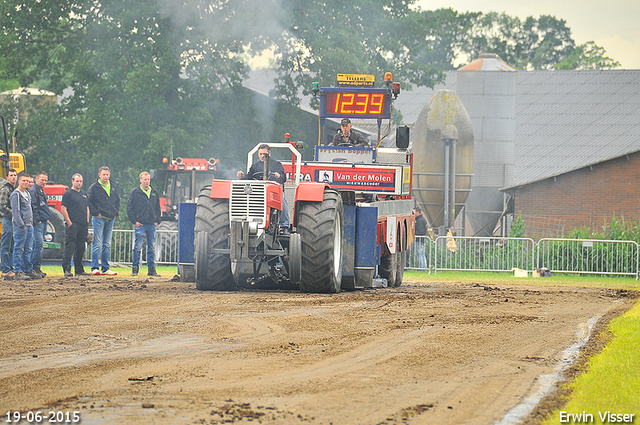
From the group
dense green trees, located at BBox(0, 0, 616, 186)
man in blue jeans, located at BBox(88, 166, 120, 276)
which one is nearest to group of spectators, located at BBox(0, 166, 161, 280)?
man in blue jeans, located at BBox(88, 166, 120, 276)

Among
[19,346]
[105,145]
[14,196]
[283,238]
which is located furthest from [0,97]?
[19,346]

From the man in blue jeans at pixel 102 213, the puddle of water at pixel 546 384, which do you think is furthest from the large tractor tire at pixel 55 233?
the puddle of water at pixel 546 384

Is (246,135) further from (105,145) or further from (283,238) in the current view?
(283,238)

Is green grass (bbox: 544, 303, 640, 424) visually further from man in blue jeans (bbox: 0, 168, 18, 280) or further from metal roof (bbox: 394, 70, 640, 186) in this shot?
metal roof (bbox: 394, 70, 640, 186)

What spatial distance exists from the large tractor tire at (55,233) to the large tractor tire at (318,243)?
32.6 ft

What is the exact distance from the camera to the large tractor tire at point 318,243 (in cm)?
1206

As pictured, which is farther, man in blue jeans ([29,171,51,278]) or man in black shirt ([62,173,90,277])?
man in black shirt ([62,173,90,277])

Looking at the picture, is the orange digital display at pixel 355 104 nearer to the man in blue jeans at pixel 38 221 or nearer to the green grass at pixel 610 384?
the man in blue jeans at pixel 38 221

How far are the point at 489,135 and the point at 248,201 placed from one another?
76.2ft

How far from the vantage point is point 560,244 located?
22312mm

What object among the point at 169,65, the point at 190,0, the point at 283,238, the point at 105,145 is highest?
the point at 190,0

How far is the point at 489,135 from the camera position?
33.9 meters

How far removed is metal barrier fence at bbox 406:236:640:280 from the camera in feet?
71.9

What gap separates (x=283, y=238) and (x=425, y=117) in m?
Answer: 18.0
